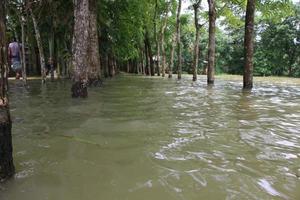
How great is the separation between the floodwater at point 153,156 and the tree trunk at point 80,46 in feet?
9.76

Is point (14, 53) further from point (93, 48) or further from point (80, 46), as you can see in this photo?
point (80, 46)

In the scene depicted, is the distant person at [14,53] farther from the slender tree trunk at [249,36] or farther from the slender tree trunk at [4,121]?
the slender tree trunk at [4,121]

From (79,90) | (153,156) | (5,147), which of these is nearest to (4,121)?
(5,147)

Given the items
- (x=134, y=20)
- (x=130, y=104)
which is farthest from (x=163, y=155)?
(x=134, y=20)

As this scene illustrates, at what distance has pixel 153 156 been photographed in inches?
163

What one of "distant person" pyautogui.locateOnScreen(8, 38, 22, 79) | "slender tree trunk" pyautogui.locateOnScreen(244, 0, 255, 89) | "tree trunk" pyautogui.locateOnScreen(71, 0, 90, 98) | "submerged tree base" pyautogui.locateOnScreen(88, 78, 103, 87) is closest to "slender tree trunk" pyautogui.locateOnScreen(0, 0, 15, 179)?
"tree trunk" pyautogui.locateOnScreen(71, 0, 90, 98)

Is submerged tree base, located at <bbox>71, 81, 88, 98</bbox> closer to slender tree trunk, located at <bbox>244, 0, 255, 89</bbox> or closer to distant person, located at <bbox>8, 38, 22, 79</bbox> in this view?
slender tree trunk, located at <bbox>244, 0, 255, 89</bbox>

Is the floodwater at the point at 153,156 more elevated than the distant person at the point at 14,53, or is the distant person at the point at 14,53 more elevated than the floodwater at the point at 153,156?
the distant person at the point at 14,53

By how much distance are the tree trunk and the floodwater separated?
297 cm

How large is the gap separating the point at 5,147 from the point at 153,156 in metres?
1.59

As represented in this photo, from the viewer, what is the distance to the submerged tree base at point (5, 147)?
329cm

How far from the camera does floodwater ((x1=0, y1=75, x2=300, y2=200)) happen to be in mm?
3182

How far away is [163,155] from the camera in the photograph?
13.7 feet

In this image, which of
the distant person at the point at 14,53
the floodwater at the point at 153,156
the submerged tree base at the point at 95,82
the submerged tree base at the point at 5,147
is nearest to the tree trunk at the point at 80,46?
the floodwater at the point at 153,156
